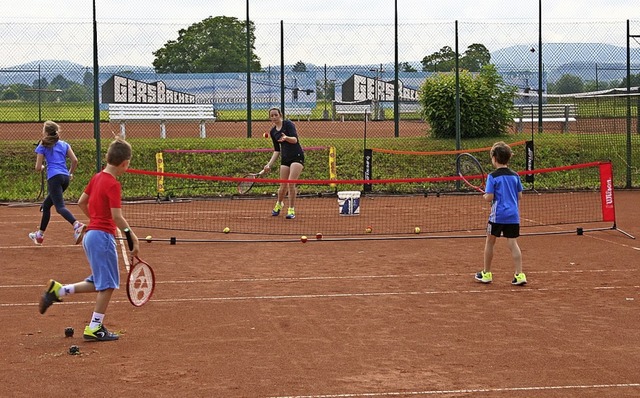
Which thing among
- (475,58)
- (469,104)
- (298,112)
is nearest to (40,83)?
(298,112)

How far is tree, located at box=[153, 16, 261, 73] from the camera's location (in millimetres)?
24016

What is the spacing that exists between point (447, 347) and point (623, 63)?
17699 mm

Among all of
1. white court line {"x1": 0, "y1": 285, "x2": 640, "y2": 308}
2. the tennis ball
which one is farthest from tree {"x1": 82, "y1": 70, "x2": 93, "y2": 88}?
the tennis ball

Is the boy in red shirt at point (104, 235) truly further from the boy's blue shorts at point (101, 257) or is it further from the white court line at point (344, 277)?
the white court line at point (344, 277)

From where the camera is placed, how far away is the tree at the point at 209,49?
24016 millimetres

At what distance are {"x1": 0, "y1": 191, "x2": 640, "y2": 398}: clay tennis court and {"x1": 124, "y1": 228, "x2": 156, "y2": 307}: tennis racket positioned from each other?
8.3 inches

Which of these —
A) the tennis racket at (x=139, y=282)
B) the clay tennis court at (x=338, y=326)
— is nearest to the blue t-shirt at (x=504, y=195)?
the clay tennis court at (x=338, y=326)

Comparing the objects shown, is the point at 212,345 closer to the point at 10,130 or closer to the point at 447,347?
the point at 447,347

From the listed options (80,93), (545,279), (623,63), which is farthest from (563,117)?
(545,279)

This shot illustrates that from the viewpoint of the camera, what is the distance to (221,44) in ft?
89.2

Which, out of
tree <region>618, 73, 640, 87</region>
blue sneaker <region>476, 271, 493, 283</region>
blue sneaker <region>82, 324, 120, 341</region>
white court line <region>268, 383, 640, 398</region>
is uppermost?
tree <region>618, 73, 640, 87</region>

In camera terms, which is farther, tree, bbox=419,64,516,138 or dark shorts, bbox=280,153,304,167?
tree, bbox=419,64,516,138

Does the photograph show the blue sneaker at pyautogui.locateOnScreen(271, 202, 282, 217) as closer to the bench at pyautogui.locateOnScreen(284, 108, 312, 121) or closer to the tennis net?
the tennis net

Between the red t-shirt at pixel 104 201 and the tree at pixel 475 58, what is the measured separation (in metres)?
17.4
